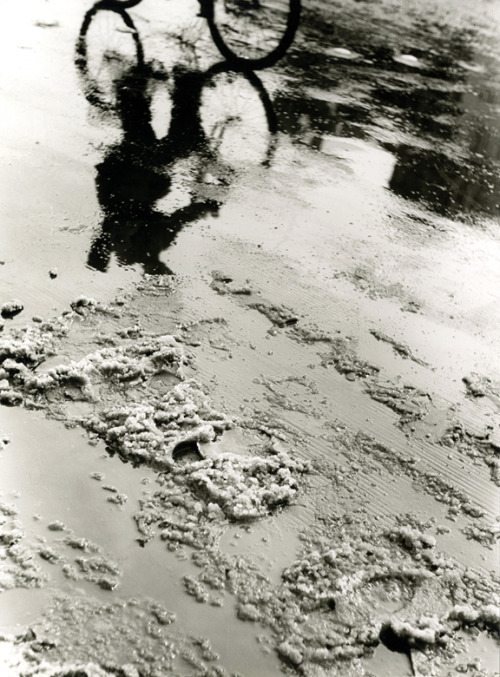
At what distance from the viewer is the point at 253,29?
6676mm

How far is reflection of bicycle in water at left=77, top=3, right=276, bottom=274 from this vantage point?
3.54 meters

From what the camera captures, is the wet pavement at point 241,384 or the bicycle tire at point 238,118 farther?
the bicycle tire at point 238,118

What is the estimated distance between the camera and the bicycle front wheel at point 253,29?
607cm

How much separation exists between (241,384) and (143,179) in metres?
1.92

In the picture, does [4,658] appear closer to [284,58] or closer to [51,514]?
[51,514]

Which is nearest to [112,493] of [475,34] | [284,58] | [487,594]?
[487,594]

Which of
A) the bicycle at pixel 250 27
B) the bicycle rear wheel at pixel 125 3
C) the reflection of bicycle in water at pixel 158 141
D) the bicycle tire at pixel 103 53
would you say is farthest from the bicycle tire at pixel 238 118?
the bicycle rear wheel at pixel 125 3

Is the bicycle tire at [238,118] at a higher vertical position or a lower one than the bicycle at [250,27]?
lower

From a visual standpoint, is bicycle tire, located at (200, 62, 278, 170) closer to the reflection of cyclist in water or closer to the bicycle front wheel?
the reflection of cyclist in water

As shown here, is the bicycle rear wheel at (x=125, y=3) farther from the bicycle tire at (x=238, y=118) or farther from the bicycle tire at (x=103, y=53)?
the bicycle tire at (x=238, y=118)

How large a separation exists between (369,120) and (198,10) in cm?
301

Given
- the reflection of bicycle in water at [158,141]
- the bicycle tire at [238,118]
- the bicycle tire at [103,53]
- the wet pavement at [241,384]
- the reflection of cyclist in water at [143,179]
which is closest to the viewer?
the wet pavement at [241,384]

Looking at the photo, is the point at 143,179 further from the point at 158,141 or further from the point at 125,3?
the point at 125,3

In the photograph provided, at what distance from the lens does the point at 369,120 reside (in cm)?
524
